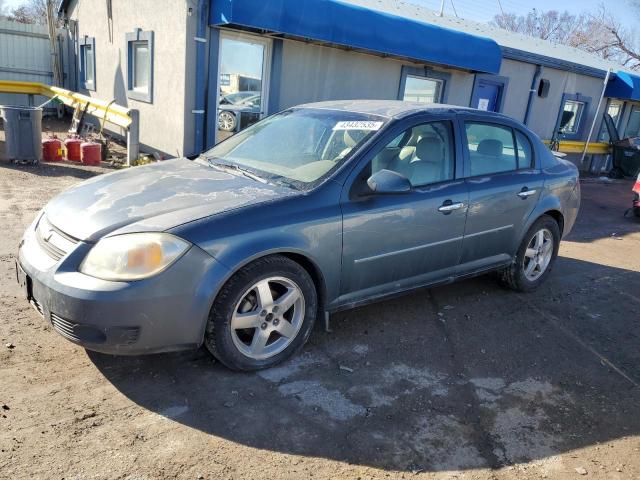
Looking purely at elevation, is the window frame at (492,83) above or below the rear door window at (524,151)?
above

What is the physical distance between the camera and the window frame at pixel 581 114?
50.9 feet

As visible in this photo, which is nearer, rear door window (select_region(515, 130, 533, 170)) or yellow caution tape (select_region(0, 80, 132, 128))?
rear door window (select_region(515, 130, 533, 170))

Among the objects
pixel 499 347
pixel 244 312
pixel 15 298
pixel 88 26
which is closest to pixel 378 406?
pixel 244 312

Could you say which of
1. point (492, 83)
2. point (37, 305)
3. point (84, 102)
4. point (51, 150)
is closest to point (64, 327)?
point (37, 305)

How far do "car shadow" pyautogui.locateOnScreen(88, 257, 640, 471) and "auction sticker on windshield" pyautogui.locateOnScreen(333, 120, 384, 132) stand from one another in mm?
1468

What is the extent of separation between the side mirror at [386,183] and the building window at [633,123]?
62.0 ft

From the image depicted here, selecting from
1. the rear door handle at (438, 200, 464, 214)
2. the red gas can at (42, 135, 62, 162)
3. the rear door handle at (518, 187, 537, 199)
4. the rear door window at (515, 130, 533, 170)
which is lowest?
the red gas can at (42, 135, 62, 162)

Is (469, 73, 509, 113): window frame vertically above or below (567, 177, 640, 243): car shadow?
above

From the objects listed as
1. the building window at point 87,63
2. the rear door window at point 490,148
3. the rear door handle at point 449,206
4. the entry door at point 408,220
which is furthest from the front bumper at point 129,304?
the building window at point 87,63

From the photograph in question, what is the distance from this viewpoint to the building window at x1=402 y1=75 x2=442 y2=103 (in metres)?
11.6

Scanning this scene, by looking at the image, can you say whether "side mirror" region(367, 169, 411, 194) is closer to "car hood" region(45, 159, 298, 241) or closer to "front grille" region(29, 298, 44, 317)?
"car hood" region(45, 159, 298, 241)

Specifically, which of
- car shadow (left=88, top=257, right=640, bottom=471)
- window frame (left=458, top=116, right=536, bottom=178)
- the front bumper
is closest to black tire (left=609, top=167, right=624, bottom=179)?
window frame (left=458, top=116, right=536, bottom=178)

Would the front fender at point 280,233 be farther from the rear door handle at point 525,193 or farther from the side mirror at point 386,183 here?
the rear door handle at point 525,193

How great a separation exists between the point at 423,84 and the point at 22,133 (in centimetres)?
813
